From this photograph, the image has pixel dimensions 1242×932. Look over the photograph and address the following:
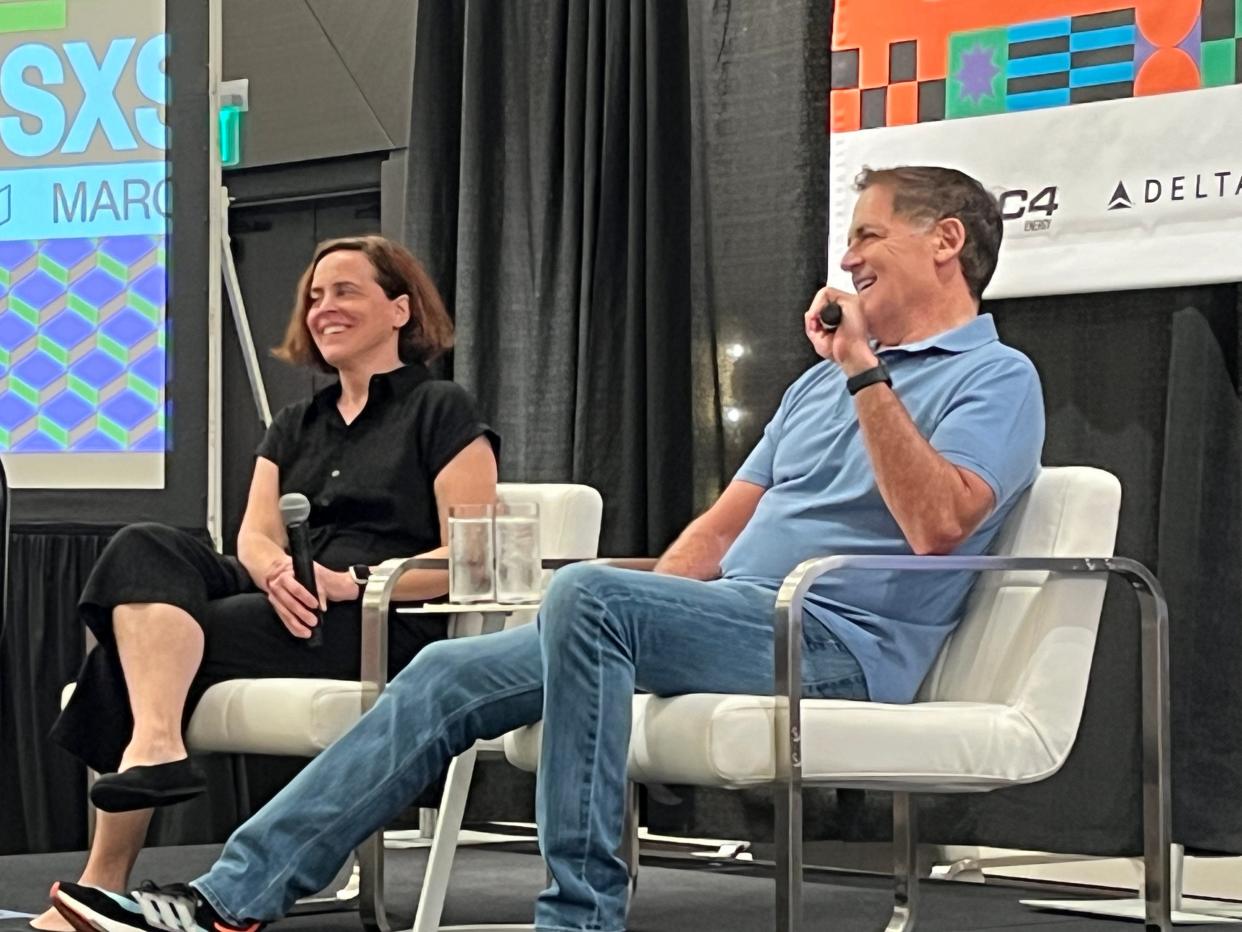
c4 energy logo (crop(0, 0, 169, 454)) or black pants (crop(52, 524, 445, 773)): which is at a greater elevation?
c4 energy logo (crop(0, 0, 169, 454))

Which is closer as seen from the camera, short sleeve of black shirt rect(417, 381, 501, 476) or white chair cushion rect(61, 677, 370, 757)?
white chair cushion rect(61, 677, 370, 757)

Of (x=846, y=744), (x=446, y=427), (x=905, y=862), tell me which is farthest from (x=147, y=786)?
(x=905, y=862)

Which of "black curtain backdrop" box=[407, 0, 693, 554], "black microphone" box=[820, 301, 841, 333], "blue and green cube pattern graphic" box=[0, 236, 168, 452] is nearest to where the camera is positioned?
"black microphone" box=[820, 301, 841, 333]

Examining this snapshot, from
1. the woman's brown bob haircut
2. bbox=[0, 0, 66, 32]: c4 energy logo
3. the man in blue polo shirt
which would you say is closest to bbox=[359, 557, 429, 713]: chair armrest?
the man in blue polo shirt

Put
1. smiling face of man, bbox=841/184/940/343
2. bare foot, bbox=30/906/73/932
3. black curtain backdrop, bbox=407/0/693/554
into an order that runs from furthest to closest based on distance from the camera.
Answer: black curtain backdrop, bbox=407/0/693/554 → bare foot, bbox=30/906/73/932 → smiling face of man, bbox=841/184/940/343

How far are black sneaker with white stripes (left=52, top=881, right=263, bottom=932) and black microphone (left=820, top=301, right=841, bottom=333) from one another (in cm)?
101

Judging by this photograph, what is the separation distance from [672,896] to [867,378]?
1.40 meters

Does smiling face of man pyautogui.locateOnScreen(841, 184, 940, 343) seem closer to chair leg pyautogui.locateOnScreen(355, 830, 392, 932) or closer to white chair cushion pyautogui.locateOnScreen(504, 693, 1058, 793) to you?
white chair cushion pyautogui.locateOnScreen(504, 693, 1058, 793)

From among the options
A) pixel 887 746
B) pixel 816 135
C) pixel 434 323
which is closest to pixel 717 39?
pixel 816 135

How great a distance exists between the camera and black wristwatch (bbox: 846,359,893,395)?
95.2 inches

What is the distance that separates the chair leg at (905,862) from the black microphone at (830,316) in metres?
0.79

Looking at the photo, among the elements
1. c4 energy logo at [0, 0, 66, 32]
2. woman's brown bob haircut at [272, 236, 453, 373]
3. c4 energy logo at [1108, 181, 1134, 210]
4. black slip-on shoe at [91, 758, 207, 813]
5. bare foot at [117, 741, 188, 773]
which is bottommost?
black slip-on shoe at [91, 758, 207, 813]

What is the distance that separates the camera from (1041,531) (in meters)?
2.54

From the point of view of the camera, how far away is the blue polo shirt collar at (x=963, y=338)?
2.58 m
